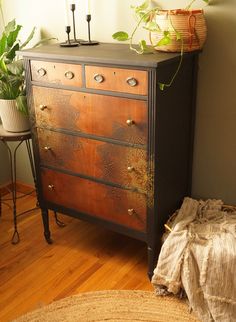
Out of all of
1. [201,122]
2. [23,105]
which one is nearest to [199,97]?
[201,122]

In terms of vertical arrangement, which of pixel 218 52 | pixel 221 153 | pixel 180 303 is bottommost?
pixel 180 303

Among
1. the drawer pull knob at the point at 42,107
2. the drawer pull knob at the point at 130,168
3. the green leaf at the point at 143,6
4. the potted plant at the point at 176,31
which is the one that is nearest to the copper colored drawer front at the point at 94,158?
the drawer pull knob at the point at 130,168

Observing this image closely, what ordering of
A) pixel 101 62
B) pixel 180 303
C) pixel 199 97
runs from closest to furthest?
pixel 101 62 < pixel 180 303 < pixel 199 97

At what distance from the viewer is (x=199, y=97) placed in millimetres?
1938

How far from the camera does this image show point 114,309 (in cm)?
178

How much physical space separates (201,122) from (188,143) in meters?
0.13

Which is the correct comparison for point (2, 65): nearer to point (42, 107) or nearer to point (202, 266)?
point (42, 107)

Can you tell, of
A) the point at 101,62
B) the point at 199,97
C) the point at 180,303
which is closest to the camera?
the point at 101,62

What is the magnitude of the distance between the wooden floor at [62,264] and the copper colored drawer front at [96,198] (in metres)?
0.30

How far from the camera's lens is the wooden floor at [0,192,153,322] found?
Answer: 1.90m

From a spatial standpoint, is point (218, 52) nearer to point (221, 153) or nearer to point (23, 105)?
point (221, 153)

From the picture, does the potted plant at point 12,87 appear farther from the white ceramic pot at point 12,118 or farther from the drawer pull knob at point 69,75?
the drawer pull knob at point 69,75

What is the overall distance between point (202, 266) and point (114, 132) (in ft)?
2.26

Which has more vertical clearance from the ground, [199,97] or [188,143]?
[199,97]
